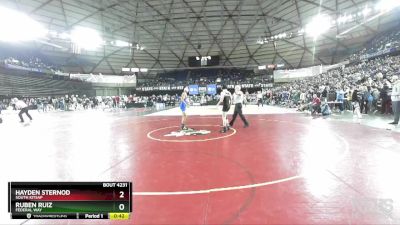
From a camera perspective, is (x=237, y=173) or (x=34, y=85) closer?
(x=237, y=173)

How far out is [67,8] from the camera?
109 feet

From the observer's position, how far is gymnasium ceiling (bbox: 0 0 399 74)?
33.6m

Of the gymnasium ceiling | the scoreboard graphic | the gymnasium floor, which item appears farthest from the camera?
the gymnasium ceiling

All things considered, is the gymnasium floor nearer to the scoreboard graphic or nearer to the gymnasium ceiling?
the scoreboard graphic

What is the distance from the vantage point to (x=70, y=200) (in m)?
2.92

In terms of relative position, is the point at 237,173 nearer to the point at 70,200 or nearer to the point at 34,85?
the point at 70,200

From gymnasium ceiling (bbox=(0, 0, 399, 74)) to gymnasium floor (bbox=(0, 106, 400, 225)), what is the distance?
95.5 feet

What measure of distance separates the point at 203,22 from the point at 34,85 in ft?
89.6

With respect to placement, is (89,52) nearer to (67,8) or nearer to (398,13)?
(67,8)

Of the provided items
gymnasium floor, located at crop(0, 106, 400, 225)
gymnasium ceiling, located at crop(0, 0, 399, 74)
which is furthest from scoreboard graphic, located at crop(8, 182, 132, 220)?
gymnasium ceiling, located at crop(0, 0, 399, 74)

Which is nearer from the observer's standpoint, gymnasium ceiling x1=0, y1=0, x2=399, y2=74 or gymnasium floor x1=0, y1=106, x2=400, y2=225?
gymnasium floor x1=0, y1=106, x2=400, y2=225

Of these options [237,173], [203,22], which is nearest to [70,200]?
[237,173]

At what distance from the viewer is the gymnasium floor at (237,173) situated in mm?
3414

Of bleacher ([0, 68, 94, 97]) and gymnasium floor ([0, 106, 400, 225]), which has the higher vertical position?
bleacher ([0, 68, 94, 97])
